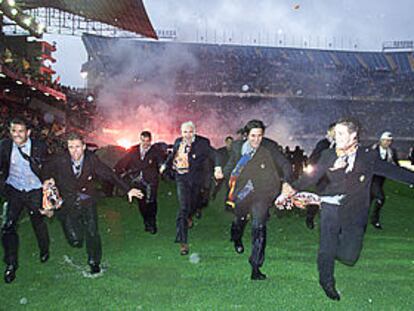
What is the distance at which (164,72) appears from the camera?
149 ft

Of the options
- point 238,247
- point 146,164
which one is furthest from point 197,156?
point 146,164

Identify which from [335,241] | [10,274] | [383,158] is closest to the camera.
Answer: [335,241]

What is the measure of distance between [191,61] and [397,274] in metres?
42.0

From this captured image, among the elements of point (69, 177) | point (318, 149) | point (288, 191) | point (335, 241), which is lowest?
point (335, 241)

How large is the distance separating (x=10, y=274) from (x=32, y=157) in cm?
129

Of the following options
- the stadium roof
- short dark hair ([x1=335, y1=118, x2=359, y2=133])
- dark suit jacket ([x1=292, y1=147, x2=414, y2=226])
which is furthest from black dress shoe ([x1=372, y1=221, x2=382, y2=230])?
the stadium roof

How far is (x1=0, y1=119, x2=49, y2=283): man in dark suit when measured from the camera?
5.54 m

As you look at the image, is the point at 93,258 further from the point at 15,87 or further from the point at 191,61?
the point at 191,61

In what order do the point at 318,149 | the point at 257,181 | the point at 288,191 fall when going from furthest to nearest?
1. the point at 318,149
2. the point at 257,181
3. the point at 288,191

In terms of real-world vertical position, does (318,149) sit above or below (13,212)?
above

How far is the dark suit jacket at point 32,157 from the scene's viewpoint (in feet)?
18.1

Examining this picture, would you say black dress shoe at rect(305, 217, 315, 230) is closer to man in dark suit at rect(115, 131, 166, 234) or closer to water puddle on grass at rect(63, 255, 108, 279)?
man in dark suit at rect(115, 131, 166, 234)

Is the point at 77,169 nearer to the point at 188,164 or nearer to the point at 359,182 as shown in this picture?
the point at 188,164

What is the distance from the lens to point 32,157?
Answer: 5.62m
